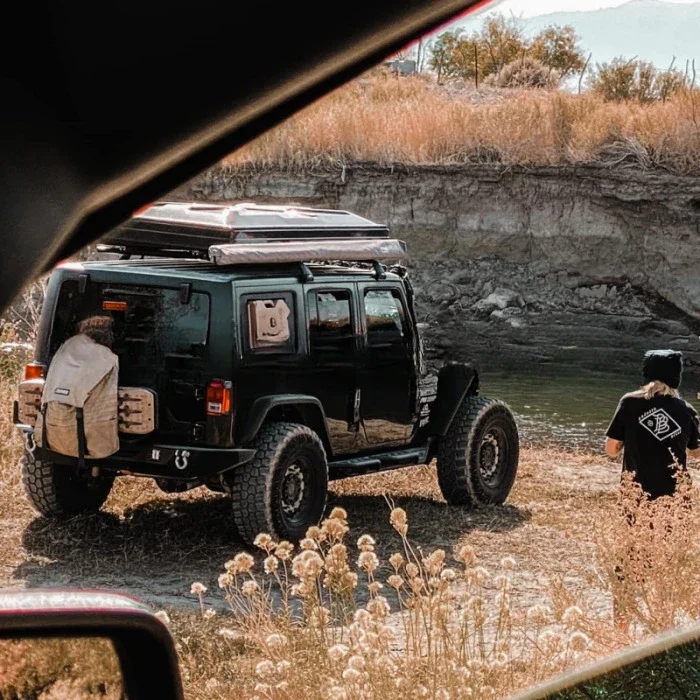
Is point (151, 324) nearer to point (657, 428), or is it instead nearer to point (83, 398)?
point (83, 398)

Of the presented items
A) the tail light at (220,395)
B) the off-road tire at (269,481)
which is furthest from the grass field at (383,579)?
the tail light at (220,395)

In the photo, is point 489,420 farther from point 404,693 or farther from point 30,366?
point 404,693

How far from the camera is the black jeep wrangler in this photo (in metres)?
8.97

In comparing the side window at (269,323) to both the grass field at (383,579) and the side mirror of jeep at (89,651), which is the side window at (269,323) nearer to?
the grass field at (383,579)

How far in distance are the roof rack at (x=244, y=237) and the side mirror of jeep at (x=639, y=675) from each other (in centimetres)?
783

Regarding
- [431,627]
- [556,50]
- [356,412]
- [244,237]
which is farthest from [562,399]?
[431,627]

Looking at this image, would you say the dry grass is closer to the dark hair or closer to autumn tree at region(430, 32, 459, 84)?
autumn tree at region(430, 32, 459, 84)

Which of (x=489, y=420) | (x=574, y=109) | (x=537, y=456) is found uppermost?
(x=574, y=109)

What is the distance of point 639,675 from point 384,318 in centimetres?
912

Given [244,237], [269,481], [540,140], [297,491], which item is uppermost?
[540,140]

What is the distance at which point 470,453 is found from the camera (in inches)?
432

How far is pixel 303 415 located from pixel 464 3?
8.64 meters

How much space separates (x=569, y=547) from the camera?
9906 millimetres

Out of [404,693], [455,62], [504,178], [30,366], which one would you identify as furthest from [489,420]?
[504,178]
